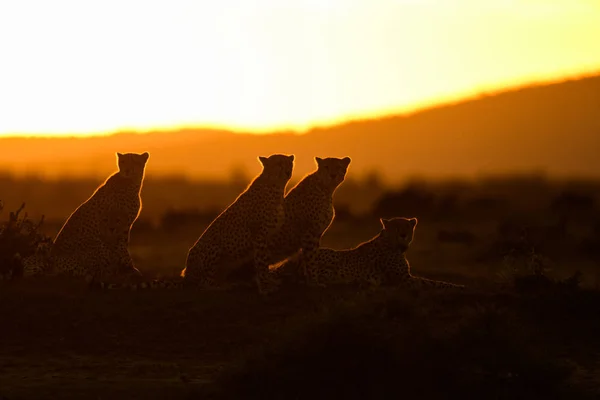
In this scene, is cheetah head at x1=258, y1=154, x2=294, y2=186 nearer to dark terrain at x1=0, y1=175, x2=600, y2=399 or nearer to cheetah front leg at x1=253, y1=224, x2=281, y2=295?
cheetah front leg at x1=253, y1=224, x2=281, y2=295

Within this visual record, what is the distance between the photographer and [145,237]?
2244 cm

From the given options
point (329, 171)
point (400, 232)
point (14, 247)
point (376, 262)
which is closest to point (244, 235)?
point (329, 171)

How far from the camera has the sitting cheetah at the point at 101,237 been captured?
1247 centimetres

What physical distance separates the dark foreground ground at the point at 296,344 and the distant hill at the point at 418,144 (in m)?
52.2

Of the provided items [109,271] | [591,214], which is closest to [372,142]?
[591,214]

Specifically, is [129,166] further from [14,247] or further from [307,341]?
[307,341]

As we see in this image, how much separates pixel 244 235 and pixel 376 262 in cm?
156

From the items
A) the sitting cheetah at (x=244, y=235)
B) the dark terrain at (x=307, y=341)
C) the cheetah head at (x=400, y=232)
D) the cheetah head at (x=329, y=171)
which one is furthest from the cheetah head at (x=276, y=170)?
the cheetah head at (x=400, y=232)

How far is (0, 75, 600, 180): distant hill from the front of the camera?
72.9 metres

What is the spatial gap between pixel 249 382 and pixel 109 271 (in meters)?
4.26

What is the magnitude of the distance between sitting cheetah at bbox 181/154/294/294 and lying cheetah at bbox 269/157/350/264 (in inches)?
13.1

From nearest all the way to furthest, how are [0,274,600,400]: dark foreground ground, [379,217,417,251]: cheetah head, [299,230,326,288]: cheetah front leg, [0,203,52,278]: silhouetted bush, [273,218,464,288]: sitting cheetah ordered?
[0,274,600,400]: dark foreground ground
[0,203,52,278]: silhouetted bush
[299,230,326,288]: cheetah front leg
[273,218,464,288]: sitting cheetah
[379,217,417,251]: cheetah head

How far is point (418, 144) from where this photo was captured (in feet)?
268

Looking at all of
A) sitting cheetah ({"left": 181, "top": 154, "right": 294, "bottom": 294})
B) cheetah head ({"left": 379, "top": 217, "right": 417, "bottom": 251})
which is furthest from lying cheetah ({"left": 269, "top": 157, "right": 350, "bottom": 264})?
cheetah head ({"left": 379, "top": 217, "right": 417, "bottom": 251})
